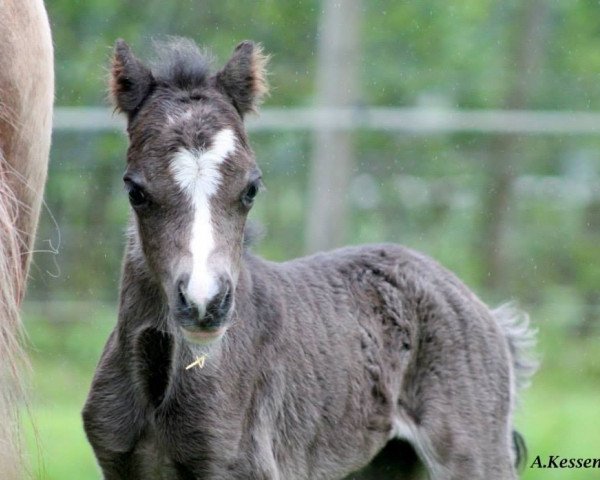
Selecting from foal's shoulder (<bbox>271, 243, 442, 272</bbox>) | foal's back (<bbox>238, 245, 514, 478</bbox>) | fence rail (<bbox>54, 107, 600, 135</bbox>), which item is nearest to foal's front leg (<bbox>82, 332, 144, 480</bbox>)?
foal's back (<bbox>238, 245, 514, 478</bbox>)

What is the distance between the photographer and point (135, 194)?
342 centimetres

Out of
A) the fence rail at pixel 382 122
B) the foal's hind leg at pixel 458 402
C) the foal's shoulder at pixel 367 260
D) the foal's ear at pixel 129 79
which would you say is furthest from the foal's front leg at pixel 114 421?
the fence rail at pixel 382 122

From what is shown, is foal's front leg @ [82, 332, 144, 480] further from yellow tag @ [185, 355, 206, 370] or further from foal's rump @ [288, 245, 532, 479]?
foal's rump @ [288, 245, 532, 479]

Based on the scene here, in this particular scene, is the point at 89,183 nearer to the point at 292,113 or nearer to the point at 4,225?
the point at 292,113

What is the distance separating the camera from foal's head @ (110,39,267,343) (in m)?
3.20

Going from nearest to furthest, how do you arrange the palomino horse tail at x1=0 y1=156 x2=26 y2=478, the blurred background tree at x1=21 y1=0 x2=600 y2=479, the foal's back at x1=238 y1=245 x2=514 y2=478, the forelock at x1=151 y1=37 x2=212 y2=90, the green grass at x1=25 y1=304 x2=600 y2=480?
the palomino horse tail at x1=0 y1=156 x2=26 y2=478
the forelock at x1=151 y1=37 x2=212 y2=90
the foal's back at x1=238 y1=245 x2=514 y2=478
the green grass at x1=25 y1=304 x2=600 y2=480
the blurred background tree at x1=21 y1=0 x2=600 y2=479

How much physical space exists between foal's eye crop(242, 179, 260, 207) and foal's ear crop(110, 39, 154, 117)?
435mm

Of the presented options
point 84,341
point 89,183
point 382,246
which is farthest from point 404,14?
point 382,246

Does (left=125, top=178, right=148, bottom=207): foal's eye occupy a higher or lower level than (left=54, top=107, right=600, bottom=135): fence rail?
higher

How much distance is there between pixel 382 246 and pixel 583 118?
5.65 meters

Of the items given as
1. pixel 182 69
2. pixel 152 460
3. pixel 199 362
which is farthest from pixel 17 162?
pixel 152 460

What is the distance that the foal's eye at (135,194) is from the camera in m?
3.40

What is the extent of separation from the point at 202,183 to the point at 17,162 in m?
0.68

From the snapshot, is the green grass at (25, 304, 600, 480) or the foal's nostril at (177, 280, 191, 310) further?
the green grass at (25, 304, 600, 480)
